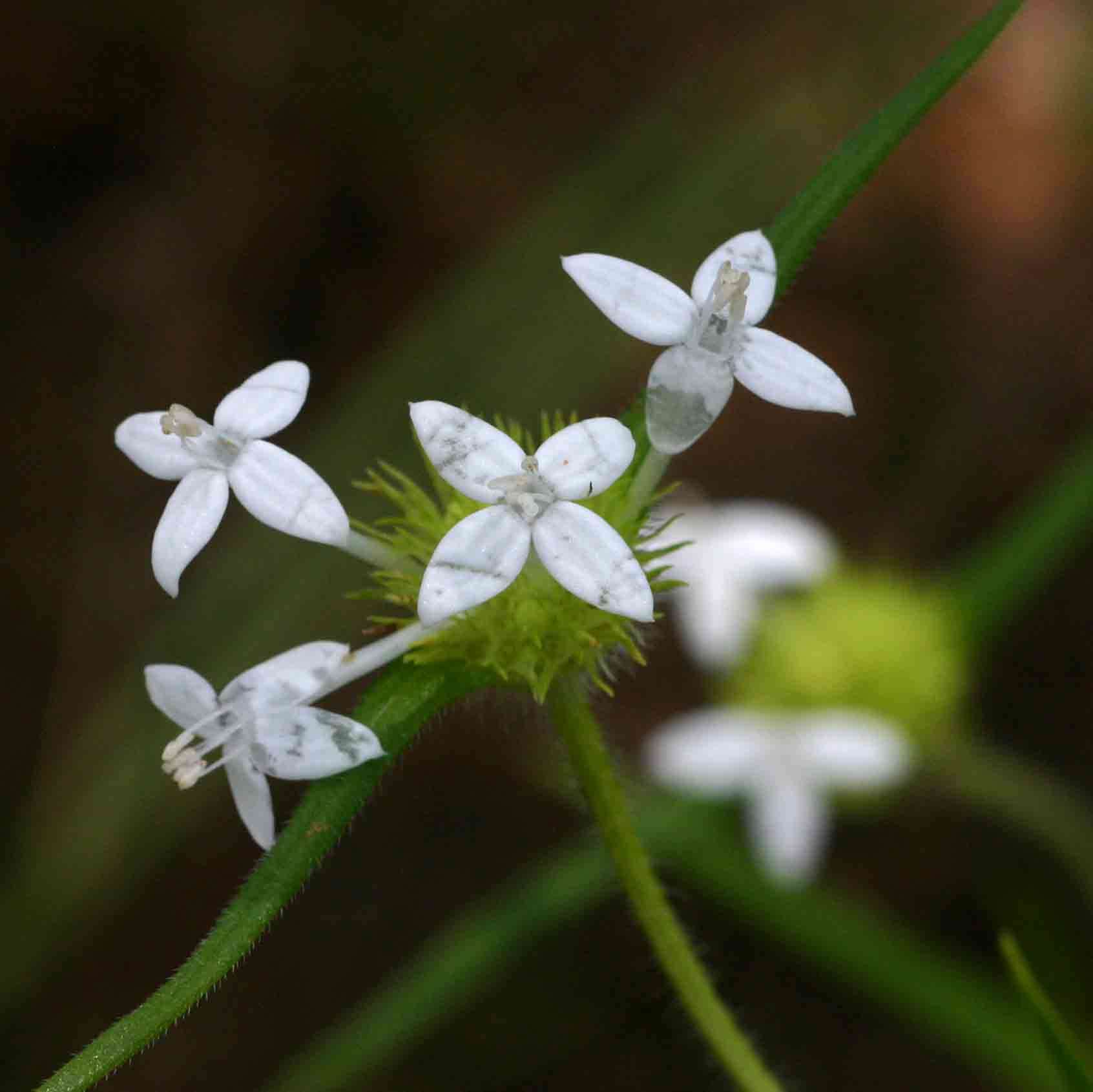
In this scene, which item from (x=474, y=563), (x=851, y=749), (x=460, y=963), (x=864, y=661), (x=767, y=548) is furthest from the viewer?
(x=767, y=548)

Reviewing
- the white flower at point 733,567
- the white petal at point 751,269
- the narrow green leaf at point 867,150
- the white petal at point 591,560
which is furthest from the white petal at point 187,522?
the white flower at point 733,567

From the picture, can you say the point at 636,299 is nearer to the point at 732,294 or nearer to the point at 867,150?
the point at 732,294

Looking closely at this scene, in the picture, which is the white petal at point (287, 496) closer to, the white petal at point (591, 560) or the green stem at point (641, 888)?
the white petal at point (591, 560)

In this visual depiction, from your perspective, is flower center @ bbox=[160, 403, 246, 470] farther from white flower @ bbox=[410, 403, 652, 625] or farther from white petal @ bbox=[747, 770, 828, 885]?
white petal @ bbox=[747, 770, 828, 885]

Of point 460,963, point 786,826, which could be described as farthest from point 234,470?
point 786,826

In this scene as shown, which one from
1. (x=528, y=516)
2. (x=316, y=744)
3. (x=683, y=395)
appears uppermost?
(x=683, y=395)

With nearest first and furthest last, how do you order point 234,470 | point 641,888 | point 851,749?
point 234,470, point 641,888, point 851,749

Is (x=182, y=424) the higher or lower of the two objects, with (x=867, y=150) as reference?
lower
